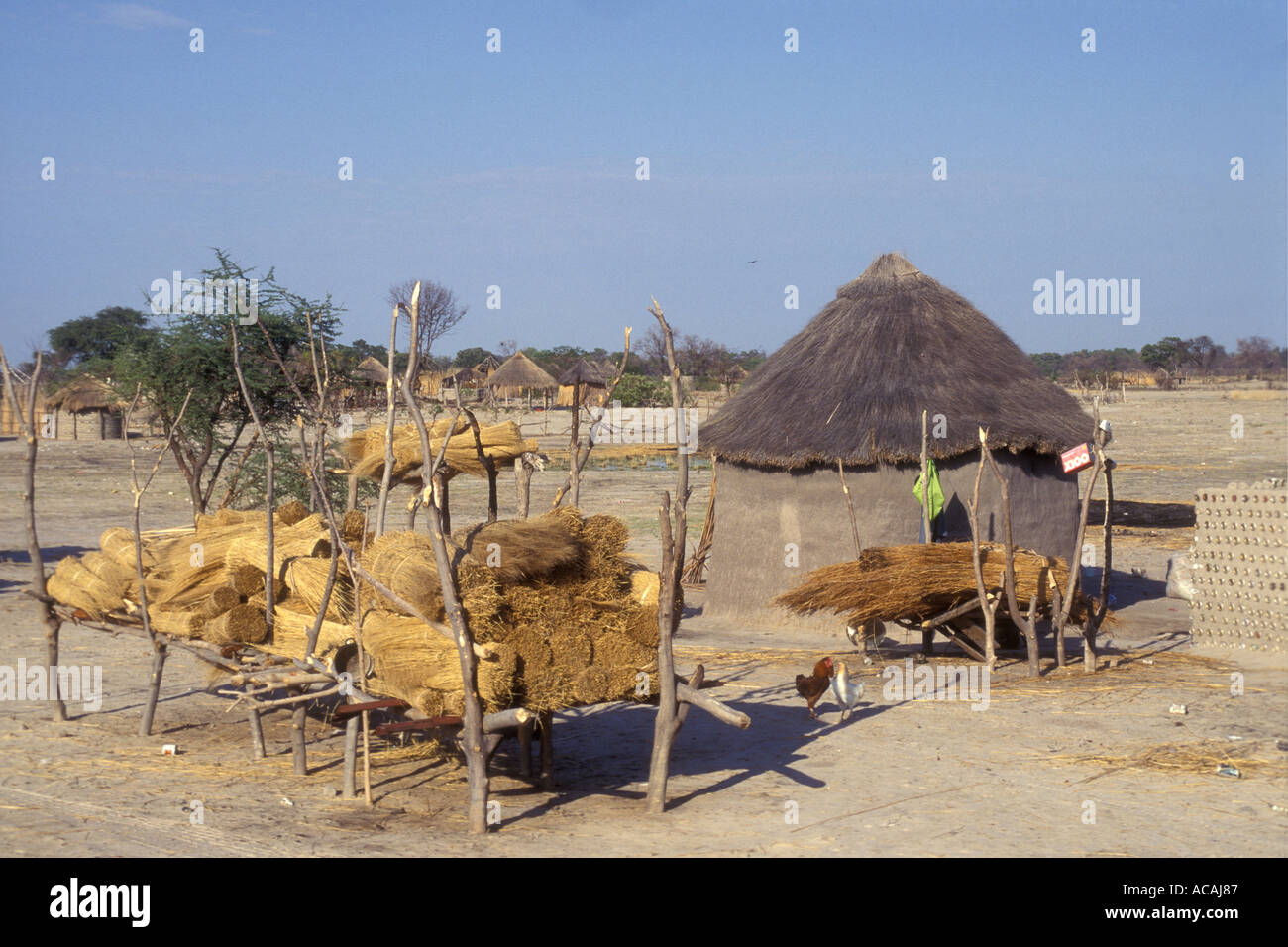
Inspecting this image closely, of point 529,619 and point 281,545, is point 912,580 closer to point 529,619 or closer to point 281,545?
point 529,619

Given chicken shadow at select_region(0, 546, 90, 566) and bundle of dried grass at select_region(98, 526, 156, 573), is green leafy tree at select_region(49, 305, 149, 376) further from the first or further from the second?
bundle of dried grass at select_region(98, 526, 156, 573)

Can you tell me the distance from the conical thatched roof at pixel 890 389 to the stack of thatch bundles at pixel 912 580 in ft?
6.54

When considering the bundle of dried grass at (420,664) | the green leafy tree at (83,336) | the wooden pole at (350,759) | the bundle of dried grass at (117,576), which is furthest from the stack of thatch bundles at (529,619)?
the green leafy tree at (83,336)

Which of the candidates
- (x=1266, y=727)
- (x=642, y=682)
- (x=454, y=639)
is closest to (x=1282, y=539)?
(x=1266, y=727)

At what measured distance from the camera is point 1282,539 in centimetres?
1077

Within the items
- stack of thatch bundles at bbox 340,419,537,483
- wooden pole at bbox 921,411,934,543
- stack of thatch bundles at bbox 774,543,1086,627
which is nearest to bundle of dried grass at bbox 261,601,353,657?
stack of thatch bundles at bbox 340,419,537,483

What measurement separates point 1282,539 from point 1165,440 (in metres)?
26.9

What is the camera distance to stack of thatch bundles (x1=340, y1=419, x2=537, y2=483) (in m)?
7.42

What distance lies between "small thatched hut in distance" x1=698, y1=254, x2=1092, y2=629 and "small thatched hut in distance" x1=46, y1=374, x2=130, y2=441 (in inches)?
1129

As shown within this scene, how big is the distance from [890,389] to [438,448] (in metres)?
6.23

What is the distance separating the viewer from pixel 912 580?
9.74 meters

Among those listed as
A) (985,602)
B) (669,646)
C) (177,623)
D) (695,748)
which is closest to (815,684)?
(695,748)
